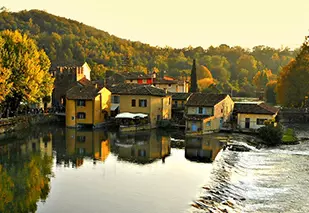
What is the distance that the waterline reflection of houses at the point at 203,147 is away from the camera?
3036cm

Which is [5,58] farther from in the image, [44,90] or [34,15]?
[34,15]

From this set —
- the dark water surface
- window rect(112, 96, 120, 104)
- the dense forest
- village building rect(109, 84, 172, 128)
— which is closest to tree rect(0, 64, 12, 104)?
the dark water surface

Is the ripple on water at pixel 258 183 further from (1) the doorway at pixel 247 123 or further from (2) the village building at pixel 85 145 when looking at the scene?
(2) the village building at pixel 85 145

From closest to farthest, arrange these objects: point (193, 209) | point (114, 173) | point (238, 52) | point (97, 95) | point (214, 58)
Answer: point (193, 209), point (114, 173), point (97, 95), point (214, 58), point (238, 52)

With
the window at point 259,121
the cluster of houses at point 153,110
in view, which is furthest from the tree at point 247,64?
the window at point 259,121

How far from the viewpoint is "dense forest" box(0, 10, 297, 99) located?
4247 inches

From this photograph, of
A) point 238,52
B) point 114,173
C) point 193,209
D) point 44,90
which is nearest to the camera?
point 193,209

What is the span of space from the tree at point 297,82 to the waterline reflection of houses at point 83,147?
31283mm

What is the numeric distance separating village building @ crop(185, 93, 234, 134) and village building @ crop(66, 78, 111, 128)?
10.4 meters

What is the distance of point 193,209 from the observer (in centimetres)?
1873

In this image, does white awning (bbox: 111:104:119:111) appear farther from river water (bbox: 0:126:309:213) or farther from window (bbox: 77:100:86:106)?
river water (bbox: 0:126:309:213)

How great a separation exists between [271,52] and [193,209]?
154241 mm

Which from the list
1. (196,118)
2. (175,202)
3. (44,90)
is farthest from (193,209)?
(44,90)

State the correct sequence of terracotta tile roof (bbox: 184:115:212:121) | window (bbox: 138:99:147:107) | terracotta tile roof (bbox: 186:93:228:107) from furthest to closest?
window (bbox: 138:99:147:107), terracotta tile roof (bbox: 186:93:228:107), terracotta tile roof (bbox: 184:115:212:121)
